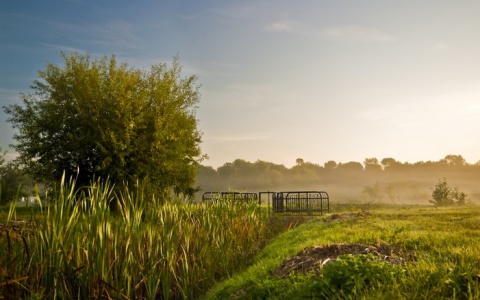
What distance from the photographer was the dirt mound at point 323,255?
299 inches

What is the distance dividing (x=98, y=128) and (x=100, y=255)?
55.6 feet

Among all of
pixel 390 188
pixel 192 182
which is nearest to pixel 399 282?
pixel 192 182

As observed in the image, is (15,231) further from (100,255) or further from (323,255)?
(323,255)

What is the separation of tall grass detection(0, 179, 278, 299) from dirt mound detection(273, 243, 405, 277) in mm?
2367

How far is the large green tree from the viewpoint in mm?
23172

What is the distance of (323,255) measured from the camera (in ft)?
26.7

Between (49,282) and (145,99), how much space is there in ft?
67.1

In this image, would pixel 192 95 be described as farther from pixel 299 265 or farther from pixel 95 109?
pixel 299 265

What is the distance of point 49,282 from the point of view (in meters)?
6.81

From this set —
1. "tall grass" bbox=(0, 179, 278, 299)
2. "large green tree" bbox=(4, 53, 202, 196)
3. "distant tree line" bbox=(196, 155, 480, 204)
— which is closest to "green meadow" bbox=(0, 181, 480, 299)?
"tall grass" bbox=(0, 179, 278, 299)

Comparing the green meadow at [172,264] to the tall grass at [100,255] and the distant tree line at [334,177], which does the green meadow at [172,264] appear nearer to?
the tall grass at [100,255]

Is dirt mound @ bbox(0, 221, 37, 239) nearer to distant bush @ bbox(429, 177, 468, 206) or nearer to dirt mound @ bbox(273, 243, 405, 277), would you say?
dirt mound @ bbox(273, 243, 405, 277)

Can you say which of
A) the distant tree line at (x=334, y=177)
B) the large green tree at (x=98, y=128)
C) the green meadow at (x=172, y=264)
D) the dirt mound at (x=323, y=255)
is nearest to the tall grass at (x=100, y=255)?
the green meadow at (x=172, y=264)

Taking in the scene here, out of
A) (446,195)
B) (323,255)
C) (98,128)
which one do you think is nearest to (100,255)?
(323,255)
